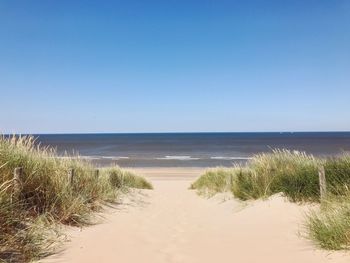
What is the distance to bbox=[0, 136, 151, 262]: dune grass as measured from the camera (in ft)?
18.8

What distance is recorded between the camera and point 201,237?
787cm

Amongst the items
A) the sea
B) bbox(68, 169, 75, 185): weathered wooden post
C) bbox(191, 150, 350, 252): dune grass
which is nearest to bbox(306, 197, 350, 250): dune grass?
bbox(191, 150, 350, 252): dune grass

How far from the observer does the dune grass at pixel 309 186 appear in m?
6.11

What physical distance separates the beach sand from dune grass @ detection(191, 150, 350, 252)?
0.27 meters

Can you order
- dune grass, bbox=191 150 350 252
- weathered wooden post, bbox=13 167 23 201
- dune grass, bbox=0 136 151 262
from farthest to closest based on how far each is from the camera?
weathered wooden post, bbox=13 167 23 201
dune grass, bbox=191 150 350 252
dune grass, bbox=0 136 151 262

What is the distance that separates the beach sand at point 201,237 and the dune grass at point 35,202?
0.39m

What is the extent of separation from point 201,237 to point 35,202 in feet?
11.1

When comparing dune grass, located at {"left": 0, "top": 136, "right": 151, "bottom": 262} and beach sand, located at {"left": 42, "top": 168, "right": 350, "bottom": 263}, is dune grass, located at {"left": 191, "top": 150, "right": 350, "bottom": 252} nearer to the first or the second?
beach sand, located at {"left": 42, "top": 168, "right": 350, "bottom": 263}

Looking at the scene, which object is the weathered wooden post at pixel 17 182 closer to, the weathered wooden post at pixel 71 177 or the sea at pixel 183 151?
the weathered wooden post at pixel 71 177

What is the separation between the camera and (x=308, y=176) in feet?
33.4

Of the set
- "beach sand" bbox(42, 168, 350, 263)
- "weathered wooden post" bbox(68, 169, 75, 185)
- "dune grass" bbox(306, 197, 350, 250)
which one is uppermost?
"weathered wooden post" bbox(68, 169, 75, 185)

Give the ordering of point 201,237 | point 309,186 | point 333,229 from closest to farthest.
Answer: point 333,229
point 201,237
point 309,186

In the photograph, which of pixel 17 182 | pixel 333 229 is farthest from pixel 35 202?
pixel 333 229

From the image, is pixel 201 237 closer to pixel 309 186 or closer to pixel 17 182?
pixel 309 186
